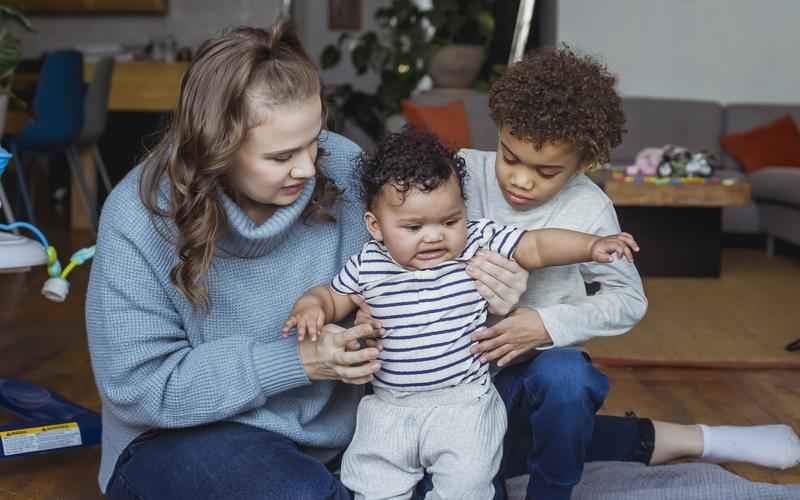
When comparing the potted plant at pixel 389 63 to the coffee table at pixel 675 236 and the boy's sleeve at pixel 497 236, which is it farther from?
the boy's sleeve at pixel 497 236

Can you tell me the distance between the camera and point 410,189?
1.52 metres

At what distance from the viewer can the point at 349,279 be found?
5.17ft

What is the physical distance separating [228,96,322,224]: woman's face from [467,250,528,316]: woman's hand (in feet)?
0.94

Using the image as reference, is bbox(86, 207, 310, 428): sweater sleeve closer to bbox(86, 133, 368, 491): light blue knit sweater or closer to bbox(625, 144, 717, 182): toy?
bbox(86, 133, 368, 491): light blue knit sweater

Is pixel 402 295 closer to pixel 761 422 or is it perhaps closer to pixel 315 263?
pixel 315 263

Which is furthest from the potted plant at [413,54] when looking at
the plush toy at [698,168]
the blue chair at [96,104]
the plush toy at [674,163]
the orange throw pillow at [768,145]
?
the plush toy at [698,168]

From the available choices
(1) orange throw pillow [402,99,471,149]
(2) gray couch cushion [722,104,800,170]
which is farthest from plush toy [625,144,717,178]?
(2) gray couch cushion [722,104,800,170]

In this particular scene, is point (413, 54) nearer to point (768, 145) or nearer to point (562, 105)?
point (768, 145)

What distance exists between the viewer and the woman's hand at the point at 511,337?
1.53 metres

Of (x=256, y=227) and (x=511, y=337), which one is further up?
(x=256, y=227)

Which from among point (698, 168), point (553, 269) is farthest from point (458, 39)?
point (553, 269)

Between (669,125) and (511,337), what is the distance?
5004mm

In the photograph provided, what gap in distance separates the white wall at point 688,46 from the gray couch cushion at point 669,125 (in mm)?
346

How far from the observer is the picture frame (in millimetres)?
8898
